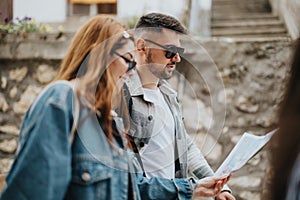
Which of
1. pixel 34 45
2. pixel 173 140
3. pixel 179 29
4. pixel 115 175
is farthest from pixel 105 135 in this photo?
pixel 34 45

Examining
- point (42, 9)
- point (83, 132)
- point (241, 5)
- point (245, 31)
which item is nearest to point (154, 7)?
point (42, 9)

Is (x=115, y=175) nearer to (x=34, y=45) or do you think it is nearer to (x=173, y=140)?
(x=173, y=140)

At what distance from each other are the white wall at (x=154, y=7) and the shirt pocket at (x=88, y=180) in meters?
5.08

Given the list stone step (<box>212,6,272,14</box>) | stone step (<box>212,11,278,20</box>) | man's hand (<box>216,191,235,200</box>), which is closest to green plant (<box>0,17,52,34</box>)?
man's hand (<box>216,191,235,200</box>)

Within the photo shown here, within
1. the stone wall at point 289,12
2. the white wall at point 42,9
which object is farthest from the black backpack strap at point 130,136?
the stone wall at point 289,12

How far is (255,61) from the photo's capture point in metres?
3.89

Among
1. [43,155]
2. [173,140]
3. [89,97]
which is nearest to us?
[43,155]

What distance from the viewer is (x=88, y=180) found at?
5.61 feet

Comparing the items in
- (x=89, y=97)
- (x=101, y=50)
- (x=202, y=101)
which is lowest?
(x=202, y=101)

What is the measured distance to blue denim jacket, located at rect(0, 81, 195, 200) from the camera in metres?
1.64

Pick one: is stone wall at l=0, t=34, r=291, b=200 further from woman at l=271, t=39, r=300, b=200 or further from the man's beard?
woman at l=271, t=39, r=300, b=200

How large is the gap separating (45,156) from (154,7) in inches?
204

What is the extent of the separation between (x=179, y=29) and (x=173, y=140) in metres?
0.41

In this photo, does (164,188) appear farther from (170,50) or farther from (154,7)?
(154,7)
